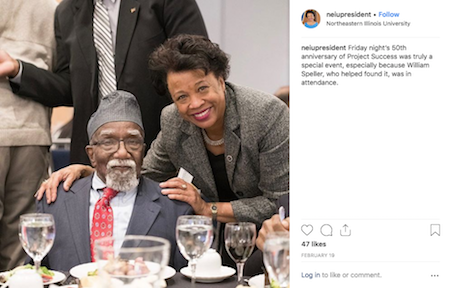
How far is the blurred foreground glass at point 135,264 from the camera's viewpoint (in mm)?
660

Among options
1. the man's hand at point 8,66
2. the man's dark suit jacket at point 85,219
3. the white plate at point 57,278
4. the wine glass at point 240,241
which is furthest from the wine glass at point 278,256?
the man's hand at point 8,66

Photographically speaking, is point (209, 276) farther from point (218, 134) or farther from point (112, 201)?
point (218, 134)

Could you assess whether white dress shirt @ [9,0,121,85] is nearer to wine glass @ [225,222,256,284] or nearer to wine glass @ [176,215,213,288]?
wine glass @ [225,222,256,284]

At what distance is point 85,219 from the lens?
6.62 feet

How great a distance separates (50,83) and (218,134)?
88 cm

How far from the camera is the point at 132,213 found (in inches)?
80.1

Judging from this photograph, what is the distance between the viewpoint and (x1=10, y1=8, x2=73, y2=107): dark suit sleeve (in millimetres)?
2680

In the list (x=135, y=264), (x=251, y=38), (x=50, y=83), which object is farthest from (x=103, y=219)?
(x=251, y=38)

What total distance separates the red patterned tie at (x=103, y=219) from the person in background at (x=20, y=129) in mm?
870
